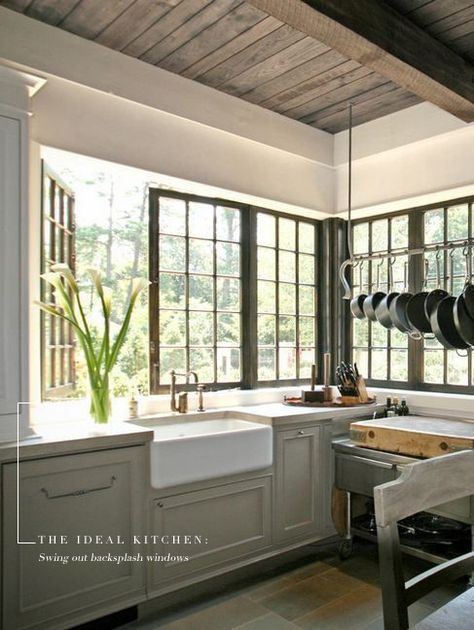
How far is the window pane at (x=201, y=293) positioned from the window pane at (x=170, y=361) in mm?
312

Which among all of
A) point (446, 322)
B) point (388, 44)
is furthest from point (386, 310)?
point (388, 44)

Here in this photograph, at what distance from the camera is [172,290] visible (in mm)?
3299

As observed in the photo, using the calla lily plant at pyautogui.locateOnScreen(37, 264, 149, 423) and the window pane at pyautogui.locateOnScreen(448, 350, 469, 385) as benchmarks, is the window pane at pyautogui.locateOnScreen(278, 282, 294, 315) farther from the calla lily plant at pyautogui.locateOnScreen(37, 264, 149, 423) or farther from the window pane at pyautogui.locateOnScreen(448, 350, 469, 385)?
the calla lily plant at pyautogui.locateOnScreen(37, 264, 149, 423)

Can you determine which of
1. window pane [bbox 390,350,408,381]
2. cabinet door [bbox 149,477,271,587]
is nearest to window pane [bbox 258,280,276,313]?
window pane [bbox 390,350,408,381]

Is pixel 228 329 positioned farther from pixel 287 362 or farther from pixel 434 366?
pixel 434 366

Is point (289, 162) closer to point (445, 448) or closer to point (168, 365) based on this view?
point (168, 365)

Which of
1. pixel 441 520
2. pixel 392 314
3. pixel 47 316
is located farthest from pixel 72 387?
pixel 441 520

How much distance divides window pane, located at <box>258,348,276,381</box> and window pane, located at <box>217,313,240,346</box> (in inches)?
8.8

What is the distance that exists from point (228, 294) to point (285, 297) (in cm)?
52

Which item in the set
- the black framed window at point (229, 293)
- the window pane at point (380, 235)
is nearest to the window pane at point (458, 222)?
the window pane at point (380, 235)

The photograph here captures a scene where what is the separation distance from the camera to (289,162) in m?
3.66

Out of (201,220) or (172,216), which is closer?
(172,216)

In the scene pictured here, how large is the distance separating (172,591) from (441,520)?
59.5 inches

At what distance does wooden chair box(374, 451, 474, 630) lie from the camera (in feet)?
4.11
